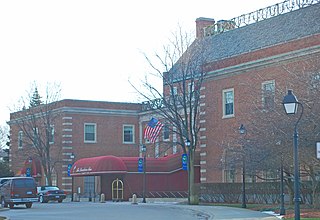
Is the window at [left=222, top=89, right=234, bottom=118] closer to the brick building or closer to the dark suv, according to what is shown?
the brick building

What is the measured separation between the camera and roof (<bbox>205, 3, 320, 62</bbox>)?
47156 mm

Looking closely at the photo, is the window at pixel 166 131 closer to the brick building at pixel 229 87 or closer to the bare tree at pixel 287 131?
the brick building at pixel 229 87

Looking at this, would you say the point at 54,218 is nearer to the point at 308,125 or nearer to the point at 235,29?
the point at 308,125

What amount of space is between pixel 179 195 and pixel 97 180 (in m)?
9.52

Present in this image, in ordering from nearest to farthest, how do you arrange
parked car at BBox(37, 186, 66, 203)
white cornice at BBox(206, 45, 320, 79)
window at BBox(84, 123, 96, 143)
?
1. white cornice at BBox(206, 45, 320, 79)
2. parked car at BBox(37, 186, 66, 203)
3. window at BBox(84, 123, 96, 143)

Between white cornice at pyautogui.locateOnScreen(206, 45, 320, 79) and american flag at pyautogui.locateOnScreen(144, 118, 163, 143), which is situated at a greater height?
white cornice at pyautogui.locateOnScreen(206, 45, 320, 79)

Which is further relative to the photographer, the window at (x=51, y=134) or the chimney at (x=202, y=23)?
the window at (x=51, y=134)

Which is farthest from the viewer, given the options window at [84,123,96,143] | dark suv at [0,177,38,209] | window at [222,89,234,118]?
window at [84,123,96,143]

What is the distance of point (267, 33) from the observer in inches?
2024

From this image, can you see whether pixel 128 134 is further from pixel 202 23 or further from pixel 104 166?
pixel 202 23

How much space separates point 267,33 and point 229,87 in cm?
523

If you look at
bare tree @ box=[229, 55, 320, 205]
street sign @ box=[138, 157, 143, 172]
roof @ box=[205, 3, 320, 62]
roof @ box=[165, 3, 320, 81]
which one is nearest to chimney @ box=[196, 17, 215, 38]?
roof @ box=[205, 3, 320, 62]

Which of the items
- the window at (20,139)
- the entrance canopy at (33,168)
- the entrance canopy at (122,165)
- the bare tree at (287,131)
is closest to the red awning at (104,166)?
the entrance canopy at (122,165)

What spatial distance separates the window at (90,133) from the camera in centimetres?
6900
